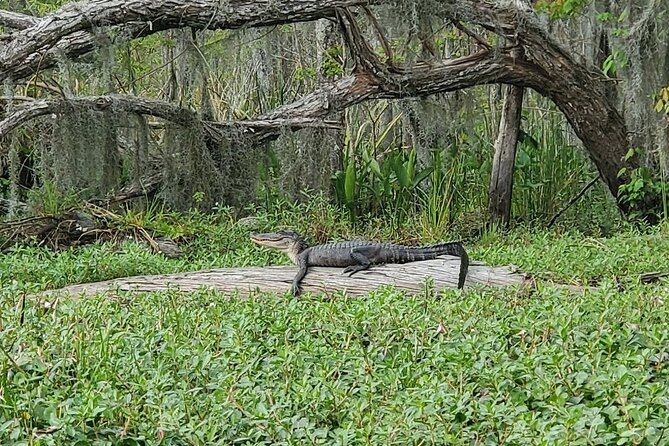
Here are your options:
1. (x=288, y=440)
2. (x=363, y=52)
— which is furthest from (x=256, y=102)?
(x=288, y=440)

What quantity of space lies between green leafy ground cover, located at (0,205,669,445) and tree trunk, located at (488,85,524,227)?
4869 mm

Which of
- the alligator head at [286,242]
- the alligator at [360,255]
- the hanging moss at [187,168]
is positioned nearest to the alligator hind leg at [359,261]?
the alligator at [360,255]

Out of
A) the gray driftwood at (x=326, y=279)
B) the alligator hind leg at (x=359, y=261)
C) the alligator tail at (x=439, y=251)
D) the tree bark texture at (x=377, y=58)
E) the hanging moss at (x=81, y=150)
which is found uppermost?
the tree bark texture at (x=377, y=58)

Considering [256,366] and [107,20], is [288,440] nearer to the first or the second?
[256,366]

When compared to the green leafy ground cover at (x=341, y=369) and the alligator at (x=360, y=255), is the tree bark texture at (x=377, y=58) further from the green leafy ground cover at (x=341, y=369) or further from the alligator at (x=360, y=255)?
the green leafy ground cover at (x=341, y=369)

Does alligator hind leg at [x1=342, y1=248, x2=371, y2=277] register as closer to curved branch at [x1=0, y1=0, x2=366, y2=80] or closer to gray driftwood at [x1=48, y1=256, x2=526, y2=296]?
gray driftwood at [x1=48, y1=256, x2=526, y2=296]

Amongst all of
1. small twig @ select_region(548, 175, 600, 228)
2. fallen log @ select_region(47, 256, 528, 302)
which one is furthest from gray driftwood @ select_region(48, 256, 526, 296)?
small twig @ select_region(548, 175, 600, 228)

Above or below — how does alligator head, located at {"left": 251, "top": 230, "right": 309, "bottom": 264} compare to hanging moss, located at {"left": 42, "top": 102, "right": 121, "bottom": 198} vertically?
below

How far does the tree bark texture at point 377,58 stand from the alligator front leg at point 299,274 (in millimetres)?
2601

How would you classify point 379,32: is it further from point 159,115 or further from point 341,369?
point 341,369

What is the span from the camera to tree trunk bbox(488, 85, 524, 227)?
8.66 m

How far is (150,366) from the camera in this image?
263 cm

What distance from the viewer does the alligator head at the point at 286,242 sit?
5.70m

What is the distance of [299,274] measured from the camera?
17.2ft
